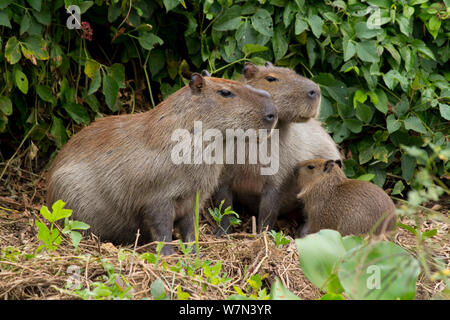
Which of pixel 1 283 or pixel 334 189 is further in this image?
pixel 334 189

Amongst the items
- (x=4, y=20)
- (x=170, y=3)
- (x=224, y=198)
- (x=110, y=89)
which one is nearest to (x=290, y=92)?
(x=224, y=198)

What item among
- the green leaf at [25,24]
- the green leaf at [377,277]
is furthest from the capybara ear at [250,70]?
the green leaf at [377,277]

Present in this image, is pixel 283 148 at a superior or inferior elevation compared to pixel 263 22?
inferior

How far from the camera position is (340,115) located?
5.37 m

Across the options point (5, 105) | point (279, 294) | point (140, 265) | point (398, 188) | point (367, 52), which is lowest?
point (398, 188)

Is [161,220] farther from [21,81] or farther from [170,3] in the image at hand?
[170,3]

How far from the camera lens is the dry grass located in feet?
10.2

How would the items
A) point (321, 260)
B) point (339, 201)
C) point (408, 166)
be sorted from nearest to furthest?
point (321, 260), point (339, 201), point (408, 166)

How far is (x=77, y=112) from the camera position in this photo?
5.25 metres

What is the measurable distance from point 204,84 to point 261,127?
1.58 feet

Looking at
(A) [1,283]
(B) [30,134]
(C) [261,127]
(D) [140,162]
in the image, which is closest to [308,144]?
(C) [261,127]

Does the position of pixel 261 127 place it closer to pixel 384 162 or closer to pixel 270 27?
pixel 270 27

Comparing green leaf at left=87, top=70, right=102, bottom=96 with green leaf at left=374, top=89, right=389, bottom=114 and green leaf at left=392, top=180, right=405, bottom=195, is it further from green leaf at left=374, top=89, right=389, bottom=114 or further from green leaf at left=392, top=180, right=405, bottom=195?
green leaf at left=392, top=180, right=405, bottom=195

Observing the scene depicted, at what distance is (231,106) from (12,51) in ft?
6.00
